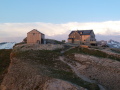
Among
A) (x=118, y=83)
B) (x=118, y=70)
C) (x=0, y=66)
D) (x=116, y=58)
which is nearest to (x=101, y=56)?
(x=116, y=58)

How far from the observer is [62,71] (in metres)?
31.5

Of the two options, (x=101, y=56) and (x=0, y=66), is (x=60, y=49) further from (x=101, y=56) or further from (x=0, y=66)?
(x=0, y=66)

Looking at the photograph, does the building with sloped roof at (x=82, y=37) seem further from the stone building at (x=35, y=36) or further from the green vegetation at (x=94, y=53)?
the green vegetation at (x=94, y=53)

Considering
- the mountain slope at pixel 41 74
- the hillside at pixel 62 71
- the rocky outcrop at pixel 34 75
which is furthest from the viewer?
the hillside at pixel 62 71

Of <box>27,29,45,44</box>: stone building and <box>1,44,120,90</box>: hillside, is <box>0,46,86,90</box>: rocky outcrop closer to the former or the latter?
<box>1,44,120,90</box>: hillside

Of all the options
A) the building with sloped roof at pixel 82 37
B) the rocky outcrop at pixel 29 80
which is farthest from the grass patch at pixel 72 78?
the building with sloped roof at pixel 82 37

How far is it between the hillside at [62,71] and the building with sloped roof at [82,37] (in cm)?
2117

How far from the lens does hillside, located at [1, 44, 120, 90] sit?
26281 millimetres

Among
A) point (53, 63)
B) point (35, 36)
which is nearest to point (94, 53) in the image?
point (53, 63)

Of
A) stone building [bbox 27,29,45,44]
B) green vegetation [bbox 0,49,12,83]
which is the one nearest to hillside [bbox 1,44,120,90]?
green vegetation [bbox 0,49,12,83]

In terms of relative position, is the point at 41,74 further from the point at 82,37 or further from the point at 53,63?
the point at 82,37

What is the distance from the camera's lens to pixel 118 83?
94.9 ft

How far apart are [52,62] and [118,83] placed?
44.9ft

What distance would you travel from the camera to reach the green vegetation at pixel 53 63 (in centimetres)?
2786
